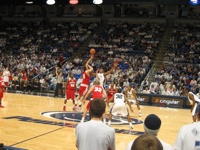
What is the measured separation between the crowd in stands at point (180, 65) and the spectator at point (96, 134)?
15869 millimetres

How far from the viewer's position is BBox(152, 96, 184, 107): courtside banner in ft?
60.8

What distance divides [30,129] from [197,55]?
1701 cm

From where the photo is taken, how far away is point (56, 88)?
68.1 feet

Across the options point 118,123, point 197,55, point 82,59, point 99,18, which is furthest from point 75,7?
point 118,123

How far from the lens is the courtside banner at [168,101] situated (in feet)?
60.8

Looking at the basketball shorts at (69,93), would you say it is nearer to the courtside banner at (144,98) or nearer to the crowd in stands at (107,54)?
the courtside banner at (144,98)

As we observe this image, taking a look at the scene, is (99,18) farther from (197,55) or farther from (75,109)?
(75,109)

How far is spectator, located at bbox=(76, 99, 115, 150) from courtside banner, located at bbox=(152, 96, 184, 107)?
15607 millimetres

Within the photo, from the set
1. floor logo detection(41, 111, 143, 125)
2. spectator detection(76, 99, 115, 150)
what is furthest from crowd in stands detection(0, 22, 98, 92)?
spectator detection(76, 99, 115, 150)

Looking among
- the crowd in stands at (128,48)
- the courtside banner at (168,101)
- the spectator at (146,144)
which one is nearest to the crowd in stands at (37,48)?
the crowd in stands at (128,48)

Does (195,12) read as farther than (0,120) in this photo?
Yes

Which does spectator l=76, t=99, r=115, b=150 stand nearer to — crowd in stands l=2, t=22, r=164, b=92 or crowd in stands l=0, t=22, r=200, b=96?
crowd in stands l=0, t=22, r=200, b=96

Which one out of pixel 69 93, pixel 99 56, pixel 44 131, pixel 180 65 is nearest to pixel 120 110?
pixel 44 131

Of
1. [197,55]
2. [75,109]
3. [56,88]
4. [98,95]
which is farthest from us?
[197,55]
